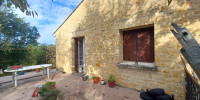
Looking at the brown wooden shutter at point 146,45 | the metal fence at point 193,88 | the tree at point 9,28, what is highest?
the tree at point 9,28

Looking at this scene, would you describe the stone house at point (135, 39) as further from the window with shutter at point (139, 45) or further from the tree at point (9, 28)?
the tree at point (9, 28)

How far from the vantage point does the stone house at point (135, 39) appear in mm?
2928

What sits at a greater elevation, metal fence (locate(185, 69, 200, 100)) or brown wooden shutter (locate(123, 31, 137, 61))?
brown wooden shutter (locate(123, 31, 137, 61))

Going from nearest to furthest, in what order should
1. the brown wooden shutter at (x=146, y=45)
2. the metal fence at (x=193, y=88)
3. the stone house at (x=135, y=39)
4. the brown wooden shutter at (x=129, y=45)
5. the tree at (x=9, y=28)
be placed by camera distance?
the metal fence at (x=193, y=88) → the stone house at (x=135, y=39) → the brown wooden shutter at (x=146, y=45) → the brown wooden shutter at (x=129, y=45) → the tree at (x=9, y=28)

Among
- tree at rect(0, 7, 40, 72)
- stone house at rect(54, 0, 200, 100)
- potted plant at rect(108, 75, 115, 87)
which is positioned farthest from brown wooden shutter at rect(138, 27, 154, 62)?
tree at rect(0, 7, 40, 72)

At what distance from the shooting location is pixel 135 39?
4020 mm

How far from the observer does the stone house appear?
293 cm

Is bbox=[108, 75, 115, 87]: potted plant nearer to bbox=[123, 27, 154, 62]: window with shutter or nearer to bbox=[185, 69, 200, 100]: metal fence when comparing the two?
bbox=[123, 27, 154, 62]: window with shutter

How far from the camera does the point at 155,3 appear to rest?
10.8 feet

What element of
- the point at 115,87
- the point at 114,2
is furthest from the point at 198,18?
the point at 115,87

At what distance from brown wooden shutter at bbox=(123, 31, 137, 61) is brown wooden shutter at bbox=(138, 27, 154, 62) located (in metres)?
0.21

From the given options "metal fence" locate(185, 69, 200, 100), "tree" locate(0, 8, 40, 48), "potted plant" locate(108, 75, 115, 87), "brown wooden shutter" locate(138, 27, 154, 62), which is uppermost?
"tree" locate(0, 8, 40, 48)

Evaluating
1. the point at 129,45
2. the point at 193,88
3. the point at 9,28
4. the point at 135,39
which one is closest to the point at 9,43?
the point at 9,28

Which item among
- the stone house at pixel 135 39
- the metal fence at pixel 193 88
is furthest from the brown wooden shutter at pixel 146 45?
the metal fence at pixel 193 88
